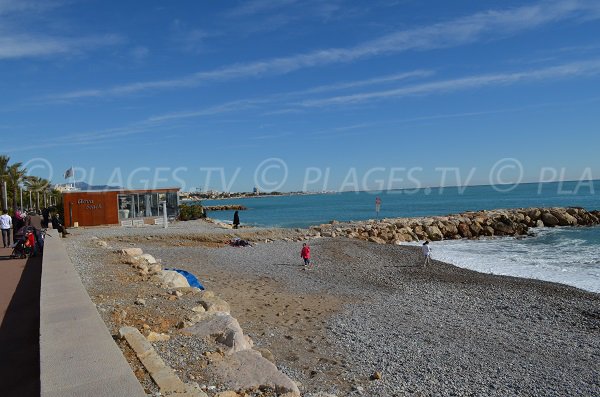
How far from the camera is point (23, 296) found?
343 inches

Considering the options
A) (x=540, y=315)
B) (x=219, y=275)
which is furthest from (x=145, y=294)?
(x=540, y=315)

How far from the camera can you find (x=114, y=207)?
3119 centimetres

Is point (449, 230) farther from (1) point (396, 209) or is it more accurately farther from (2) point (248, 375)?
(1) point (396, 209)

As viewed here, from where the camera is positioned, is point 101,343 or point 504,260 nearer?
point 101,343

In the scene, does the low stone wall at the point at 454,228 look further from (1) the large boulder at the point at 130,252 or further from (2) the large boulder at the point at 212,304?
(2) the large boulder at the point at 212,304

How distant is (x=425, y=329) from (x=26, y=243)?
1145 centimetres

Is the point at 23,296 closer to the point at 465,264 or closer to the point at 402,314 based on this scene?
the point at 402,314

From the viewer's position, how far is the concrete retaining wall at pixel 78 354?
3.57m

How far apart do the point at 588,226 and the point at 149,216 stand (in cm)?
3746

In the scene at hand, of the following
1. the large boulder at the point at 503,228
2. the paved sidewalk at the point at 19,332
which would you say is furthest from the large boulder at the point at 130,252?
the large boulder at the point at 503,228

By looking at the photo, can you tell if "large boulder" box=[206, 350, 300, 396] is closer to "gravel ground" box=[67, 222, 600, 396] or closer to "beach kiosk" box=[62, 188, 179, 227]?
"gravel ground" box=[67, 222, 600, 396]

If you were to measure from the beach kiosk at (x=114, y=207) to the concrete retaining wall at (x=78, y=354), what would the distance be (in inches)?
1013

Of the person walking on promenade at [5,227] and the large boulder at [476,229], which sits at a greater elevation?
the person walking on promenade at [5,227]

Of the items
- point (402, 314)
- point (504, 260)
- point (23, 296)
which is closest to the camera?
point (23, 296)
